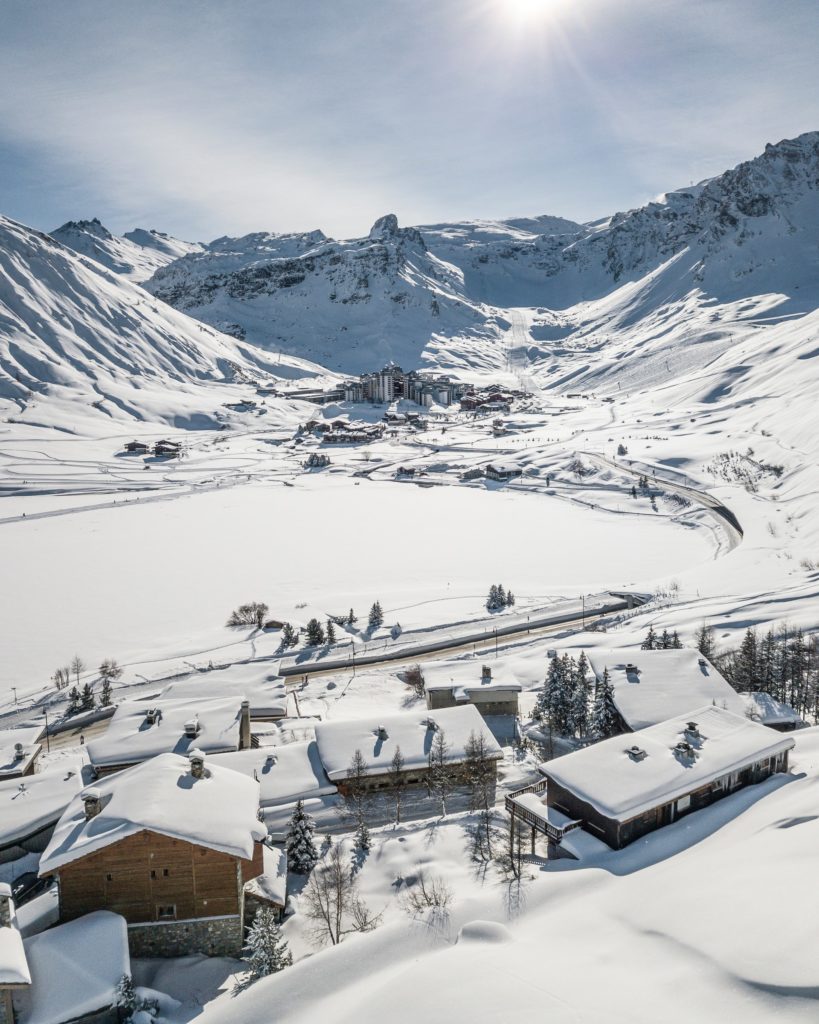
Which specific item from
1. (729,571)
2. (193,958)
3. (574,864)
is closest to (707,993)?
(574,864)

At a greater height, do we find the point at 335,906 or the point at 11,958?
the point at 11,958

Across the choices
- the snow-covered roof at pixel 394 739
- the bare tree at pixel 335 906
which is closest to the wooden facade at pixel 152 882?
the bare tree at pixel 335 906

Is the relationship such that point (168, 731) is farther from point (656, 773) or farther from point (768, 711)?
point (768, 711)

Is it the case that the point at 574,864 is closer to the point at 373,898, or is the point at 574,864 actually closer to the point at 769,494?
the point at 373,898

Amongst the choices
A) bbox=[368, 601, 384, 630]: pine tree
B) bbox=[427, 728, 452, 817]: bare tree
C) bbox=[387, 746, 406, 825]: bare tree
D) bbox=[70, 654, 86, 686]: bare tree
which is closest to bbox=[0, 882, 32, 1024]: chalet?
bbox=[387, 746, 406, 825]: bare tree

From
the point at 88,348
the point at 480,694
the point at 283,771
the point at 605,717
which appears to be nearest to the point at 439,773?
the point at 283,771

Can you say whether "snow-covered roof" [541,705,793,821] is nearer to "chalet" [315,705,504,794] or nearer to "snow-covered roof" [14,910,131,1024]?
"chalet" [315,705,504,794]

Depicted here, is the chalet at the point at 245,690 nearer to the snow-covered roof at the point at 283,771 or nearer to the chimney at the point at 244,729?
the chimney at the point at 244,729
